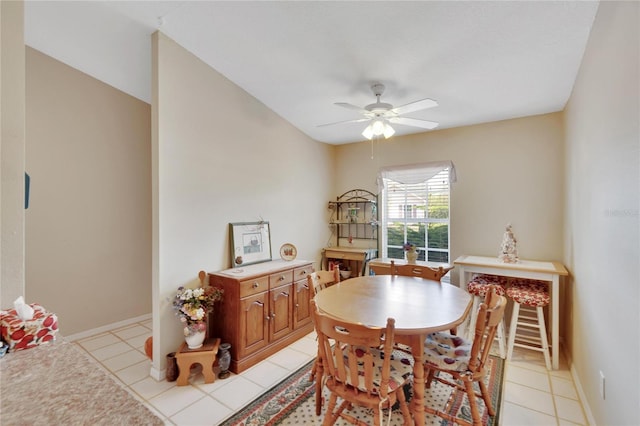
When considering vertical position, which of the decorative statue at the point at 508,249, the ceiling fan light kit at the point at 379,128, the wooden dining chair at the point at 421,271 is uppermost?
the ceiling fan light kit at the point at 379,128

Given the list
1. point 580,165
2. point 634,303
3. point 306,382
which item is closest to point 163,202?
point 306,382

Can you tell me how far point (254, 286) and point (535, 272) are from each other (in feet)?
8.95

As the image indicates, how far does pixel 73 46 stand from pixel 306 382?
3.85m

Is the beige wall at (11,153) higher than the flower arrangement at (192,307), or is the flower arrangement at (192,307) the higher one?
the beige wall at (11,153)

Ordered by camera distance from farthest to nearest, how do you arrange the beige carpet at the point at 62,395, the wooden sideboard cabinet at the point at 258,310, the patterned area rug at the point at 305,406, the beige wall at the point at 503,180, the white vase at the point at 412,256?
the white vase at the point at 412,256 < the beige wall at the point at 503,180 < the wooden sideboard cabinet at the point at 258,310 < the patterned area rug at the point at 305,406 < the beige carpet at the point at 62,395

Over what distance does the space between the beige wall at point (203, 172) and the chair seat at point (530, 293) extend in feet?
8.50

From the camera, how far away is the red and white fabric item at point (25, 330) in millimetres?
1105

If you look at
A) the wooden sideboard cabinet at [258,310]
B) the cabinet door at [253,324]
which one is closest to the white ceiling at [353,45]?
the wooden sideboard cabinet at [258,310]

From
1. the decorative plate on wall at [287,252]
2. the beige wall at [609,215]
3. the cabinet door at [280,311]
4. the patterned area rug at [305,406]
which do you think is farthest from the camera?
the decorative plate on wall at [287,252]

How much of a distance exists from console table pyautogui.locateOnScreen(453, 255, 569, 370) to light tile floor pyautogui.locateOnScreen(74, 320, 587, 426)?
1.06 ft

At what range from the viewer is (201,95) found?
2.73 m

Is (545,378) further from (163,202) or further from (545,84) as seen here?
(163,202)

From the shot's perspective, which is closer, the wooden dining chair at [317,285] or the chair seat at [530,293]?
the wooden dining chair at [317,285]

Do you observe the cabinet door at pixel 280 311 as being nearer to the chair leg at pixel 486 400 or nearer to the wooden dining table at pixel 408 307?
the wooden dining table at pixel 408 307
